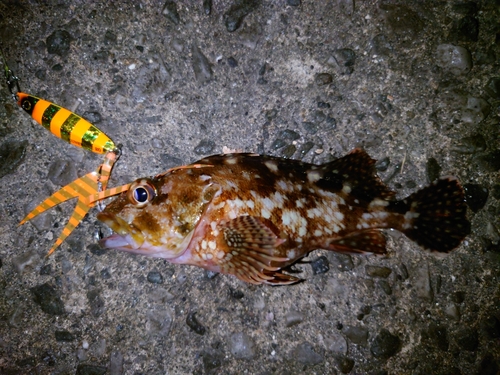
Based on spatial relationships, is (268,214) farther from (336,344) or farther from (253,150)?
(336,344)

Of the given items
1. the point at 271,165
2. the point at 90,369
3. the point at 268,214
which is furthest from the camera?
the point at 90,369

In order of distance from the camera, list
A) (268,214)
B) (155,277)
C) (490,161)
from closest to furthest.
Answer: (268,214) < (155,277) < (490,161)

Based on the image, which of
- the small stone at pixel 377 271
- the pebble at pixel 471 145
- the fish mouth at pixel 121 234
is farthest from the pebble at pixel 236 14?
the small stone at pixel 377 271

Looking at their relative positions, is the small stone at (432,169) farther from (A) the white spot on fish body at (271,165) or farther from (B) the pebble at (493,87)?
(A) the white spot on fish body at (271,165)

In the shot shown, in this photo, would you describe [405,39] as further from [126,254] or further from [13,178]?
[13,178]

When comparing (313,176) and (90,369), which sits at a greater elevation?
(313,176)

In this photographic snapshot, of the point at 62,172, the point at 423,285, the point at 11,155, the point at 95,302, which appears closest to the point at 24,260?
the point at 95,302
